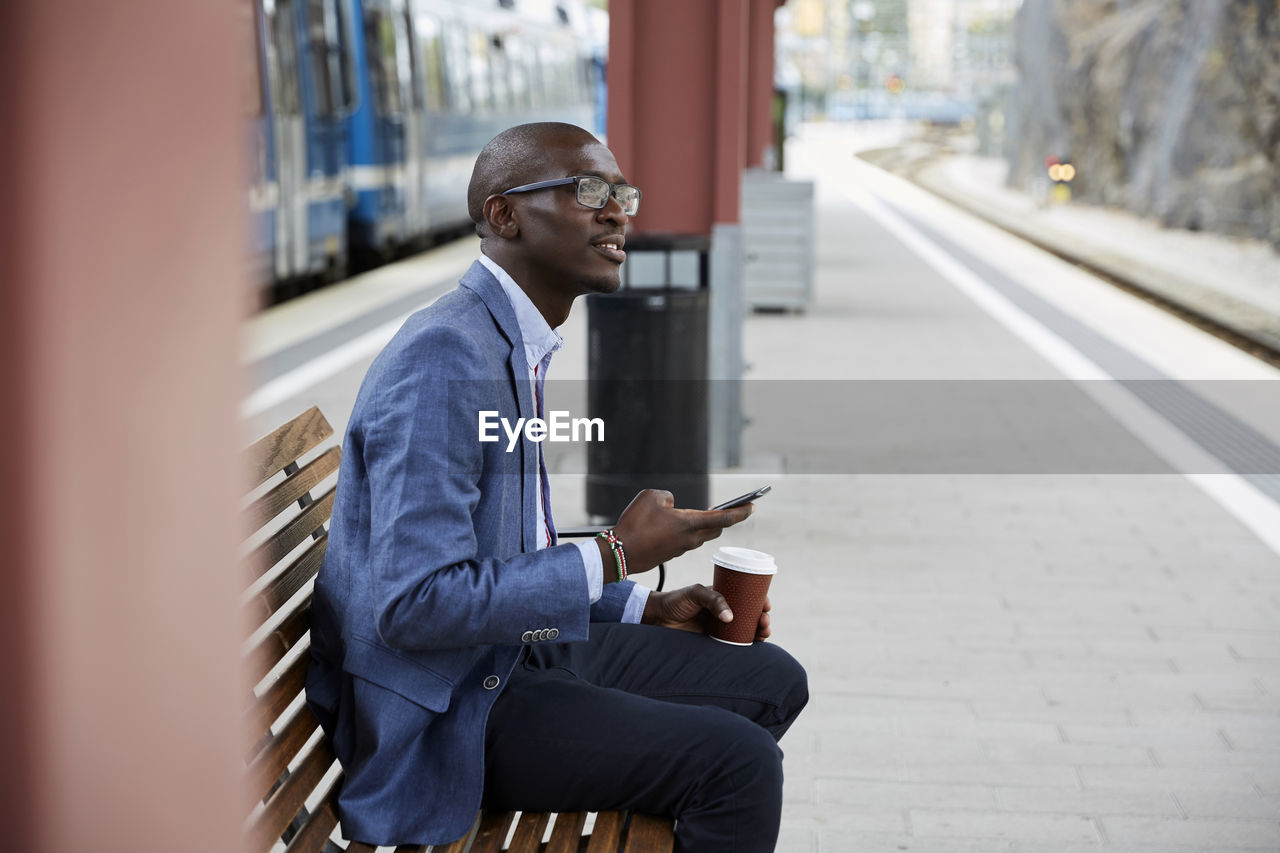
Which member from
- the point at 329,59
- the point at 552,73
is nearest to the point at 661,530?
the point at 329,59

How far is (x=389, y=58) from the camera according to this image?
1600cm

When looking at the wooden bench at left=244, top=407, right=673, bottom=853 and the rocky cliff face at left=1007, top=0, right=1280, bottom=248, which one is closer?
the wooden bench at left=244, top=407, right=673, bottom=853

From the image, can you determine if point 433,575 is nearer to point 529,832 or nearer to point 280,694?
point 280,694

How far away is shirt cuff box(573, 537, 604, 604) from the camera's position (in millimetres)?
2094

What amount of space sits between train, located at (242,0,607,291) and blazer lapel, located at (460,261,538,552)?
867cm

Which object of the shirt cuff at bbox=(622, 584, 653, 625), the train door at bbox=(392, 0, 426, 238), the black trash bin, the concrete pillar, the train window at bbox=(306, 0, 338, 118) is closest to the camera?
the concrete pillar

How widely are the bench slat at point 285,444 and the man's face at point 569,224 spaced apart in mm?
562

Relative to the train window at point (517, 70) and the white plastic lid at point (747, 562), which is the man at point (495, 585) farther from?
the train window at point (517, 70)

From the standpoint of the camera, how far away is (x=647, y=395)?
19.9ft

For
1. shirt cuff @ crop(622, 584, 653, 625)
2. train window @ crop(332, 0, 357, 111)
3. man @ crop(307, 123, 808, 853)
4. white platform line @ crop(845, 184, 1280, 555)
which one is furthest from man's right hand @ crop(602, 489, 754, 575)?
train window @ crop(332, 0, 357, 111)

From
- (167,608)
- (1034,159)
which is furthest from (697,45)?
(1034,159)

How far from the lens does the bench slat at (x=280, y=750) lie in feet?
6.72

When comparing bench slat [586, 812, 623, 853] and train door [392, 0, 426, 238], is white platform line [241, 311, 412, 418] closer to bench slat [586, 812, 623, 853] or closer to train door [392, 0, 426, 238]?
train door [392, 0, 426, 238]

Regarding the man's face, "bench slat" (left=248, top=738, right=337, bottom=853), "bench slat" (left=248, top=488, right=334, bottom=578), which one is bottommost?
"bench slat" (left=248, top=738, right=337, bottom=853)
